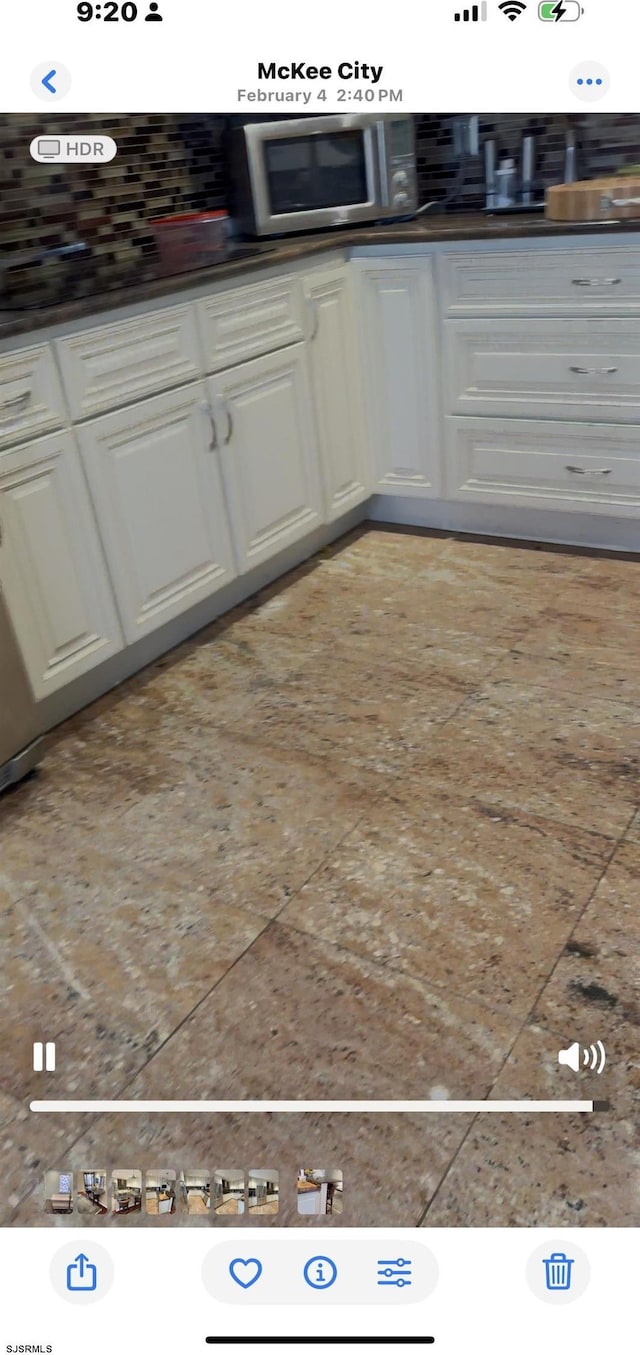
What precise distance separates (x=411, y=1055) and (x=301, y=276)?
1932 millimetres

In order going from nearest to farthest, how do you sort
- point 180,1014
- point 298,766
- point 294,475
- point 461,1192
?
1. point 461,1192
2. point 180,1014
3. point 298,766
4. point 294,475

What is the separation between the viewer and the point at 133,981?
4.71 ft

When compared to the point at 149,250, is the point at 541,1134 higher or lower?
lower

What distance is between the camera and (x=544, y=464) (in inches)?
101

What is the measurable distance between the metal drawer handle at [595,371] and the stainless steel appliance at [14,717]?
4.97 feet

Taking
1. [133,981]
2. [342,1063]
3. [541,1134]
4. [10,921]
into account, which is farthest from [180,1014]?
[541,1134]

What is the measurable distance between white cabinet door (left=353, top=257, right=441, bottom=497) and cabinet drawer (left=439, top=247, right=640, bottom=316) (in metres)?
0.09

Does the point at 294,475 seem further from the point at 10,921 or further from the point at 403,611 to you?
the point at 10,921

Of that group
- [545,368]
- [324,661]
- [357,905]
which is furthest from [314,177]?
[357,905]
